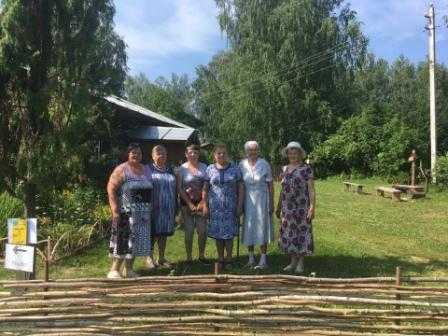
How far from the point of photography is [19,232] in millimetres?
4961

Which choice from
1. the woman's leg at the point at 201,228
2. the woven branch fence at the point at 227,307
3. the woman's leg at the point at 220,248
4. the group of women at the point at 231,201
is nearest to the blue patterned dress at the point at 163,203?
the group of women at the point at 231,201

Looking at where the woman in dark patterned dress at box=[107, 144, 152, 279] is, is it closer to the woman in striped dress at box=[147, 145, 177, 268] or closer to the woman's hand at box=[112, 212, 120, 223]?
the woman's hand at box=[112, 212, 120, 223]

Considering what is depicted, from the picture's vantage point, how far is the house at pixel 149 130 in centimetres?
1563

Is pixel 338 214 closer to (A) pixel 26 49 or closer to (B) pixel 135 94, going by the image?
(A) pixel 26 49

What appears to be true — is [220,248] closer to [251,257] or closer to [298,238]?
[251,257]

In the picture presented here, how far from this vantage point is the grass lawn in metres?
7.24

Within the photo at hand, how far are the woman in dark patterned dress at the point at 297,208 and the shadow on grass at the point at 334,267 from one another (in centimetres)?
28

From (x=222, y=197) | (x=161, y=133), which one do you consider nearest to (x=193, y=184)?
(x=222, y=197)

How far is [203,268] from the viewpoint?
7.09m

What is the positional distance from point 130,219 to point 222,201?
111 centimetres

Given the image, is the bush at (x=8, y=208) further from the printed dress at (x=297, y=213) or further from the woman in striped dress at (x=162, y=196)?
the printed dress at (x=297, y=213)

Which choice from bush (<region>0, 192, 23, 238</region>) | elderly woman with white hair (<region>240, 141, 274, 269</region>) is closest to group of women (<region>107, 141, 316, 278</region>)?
elderly woman with white hair (<region>240, 141, 274, 269</region>)

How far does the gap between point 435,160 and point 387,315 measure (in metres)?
17.8

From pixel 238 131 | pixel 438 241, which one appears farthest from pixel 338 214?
pixel 238 131
